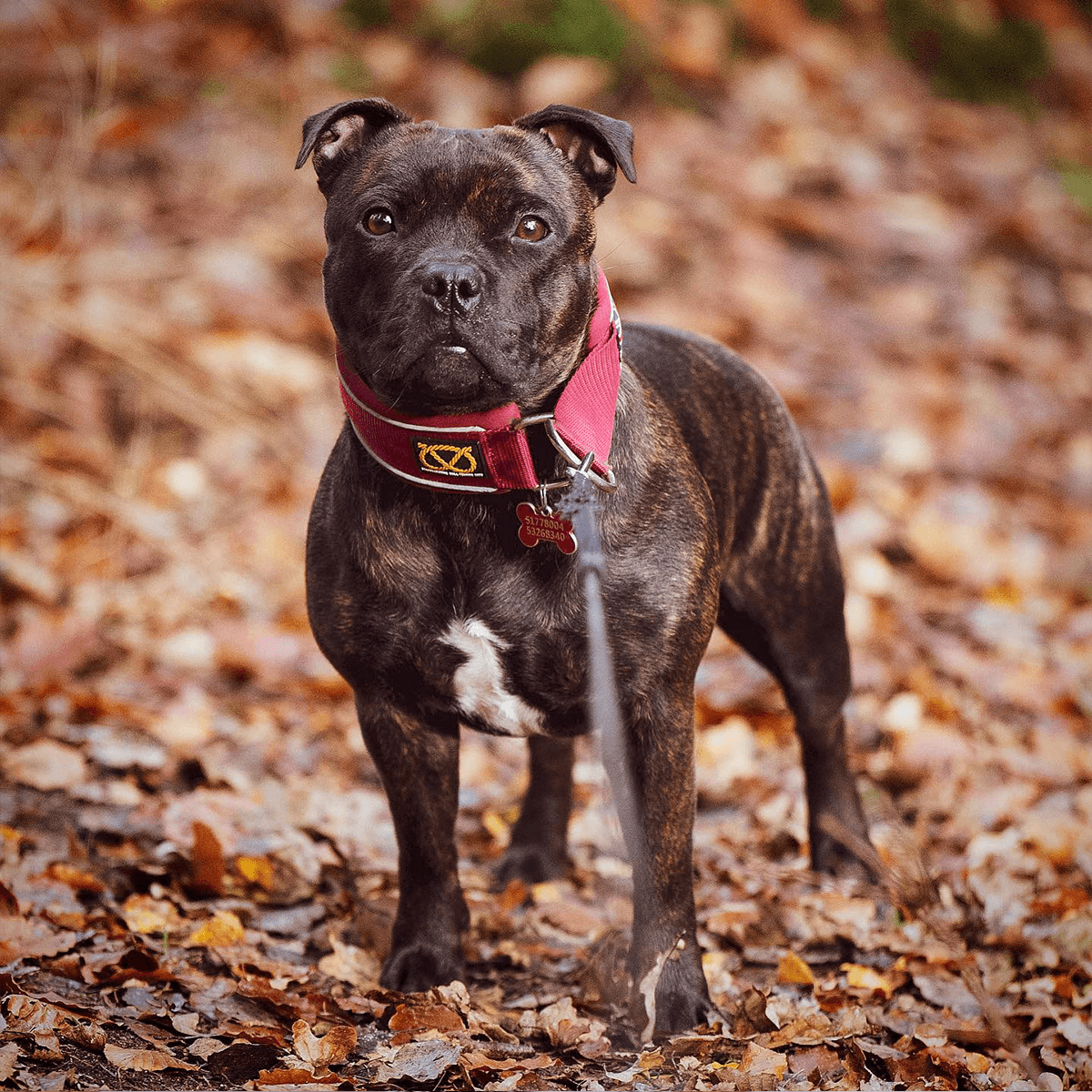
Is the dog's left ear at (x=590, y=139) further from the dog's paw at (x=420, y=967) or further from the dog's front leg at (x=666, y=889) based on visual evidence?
the dog's paw at (x=420, y=967)

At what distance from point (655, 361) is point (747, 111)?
7.40 m

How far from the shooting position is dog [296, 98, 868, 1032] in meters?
2.78

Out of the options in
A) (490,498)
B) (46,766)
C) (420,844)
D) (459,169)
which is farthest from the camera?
(46,766)

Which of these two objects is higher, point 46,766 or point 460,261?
point 460,261

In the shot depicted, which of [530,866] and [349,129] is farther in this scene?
[530,866]

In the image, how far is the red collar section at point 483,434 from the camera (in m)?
2.79

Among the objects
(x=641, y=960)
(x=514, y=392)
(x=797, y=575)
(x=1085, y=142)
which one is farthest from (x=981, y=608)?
(x=1085, y=142)

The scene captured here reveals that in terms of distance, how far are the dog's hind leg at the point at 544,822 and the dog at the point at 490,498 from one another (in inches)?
26.3

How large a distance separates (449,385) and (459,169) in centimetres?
49

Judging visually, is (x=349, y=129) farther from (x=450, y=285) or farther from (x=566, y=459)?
(x=566, y=459)

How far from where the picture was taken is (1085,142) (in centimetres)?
1089

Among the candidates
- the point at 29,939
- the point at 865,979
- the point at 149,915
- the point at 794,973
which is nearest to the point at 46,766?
the point at 149,915

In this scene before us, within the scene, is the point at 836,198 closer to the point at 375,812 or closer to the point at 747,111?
the point at 747,111

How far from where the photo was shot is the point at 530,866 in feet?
13.2
